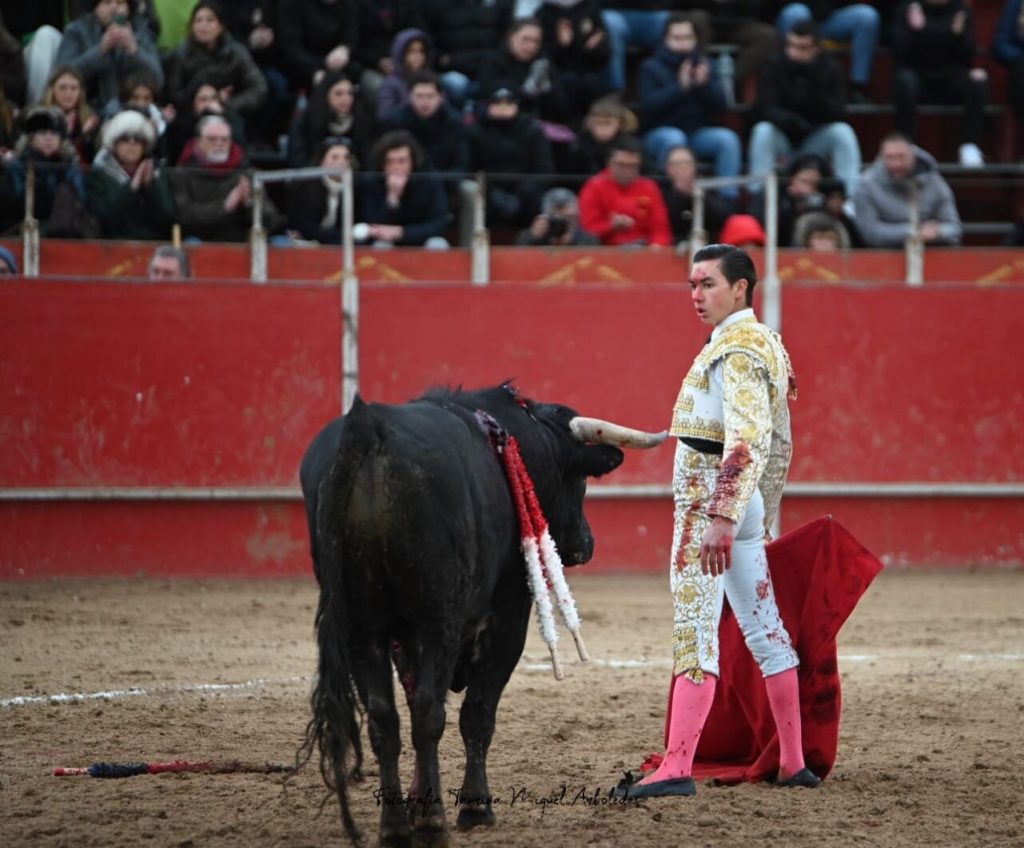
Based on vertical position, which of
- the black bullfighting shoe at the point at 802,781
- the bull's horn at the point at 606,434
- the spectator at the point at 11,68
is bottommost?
the black bullfighting shoe at the point at 802,781

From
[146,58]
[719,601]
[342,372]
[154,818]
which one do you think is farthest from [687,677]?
[146,58]

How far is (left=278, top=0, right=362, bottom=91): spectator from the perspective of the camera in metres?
12.6

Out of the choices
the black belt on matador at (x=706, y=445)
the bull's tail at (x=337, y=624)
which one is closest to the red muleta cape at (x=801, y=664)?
the black belt on matador at (x=706, y=445)

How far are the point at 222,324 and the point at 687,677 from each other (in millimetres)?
6144

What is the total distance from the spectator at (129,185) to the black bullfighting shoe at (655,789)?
642 cm

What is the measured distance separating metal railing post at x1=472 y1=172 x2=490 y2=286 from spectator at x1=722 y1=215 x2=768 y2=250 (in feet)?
5.00

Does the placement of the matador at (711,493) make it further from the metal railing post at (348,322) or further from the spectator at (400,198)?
the spectator at (400,198)

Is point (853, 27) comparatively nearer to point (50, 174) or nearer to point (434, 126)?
point (434, 126)

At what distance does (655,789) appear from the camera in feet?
17.1

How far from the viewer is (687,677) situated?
5203mm

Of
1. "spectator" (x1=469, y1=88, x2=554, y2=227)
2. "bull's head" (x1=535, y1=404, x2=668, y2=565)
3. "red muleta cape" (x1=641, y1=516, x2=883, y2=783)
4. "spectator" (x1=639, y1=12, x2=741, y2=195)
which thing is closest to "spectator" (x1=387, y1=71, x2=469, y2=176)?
"spectator" (x1=469, y1=88, x2=554, y2=227)

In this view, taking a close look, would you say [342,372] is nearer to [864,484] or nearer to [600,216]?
[600,216]

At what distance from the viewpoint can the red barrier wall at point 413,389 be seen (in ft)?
34.6

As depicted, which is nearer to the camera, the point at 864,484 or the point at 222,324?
the point at 222,324
